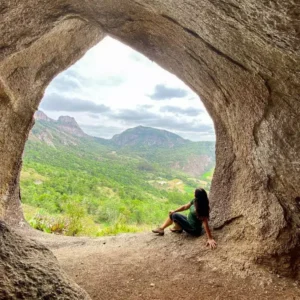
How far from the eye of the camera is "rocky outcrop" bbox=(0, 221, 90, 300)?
2.56 meters

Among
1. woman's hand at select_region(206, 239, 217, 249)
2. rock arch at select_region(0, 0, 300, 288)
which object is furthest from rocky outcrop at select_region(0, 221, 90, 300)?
woman's hand at select_region(206, 239, 217, 249)

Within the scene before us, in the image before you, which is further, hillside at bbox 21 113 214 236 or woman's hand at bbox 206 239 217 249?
hillside at bbox 21 113 214 236

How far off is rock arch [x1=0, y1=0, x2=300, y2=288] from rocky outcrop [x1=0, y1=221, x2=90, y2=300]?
3.52 m

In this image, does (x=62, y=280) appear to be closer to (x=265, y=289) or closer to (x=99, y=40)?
(x=265, y=289)

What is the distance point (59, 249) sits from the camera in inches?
286

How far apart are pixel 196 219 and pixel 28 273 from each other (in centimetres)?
470

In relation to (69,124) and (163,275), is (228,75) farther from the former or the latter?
(69,124)

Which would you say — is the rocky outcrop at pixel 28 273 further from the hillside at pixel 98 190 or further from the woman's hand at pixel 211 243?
the hillside at pixel 98 190

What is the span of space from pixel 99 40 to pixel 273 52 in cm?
749

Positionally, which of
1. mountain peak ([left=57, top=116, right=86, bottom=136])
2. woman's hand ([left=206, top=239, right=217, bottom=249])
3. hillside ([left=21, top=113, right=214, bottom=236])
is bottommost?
hillside ([left=21, top=113, right=214, bottom=236])

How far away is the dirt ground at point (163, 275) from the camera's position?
4570 millimetres

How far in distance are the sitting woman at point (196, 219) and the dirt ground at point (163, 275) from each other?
22 cm

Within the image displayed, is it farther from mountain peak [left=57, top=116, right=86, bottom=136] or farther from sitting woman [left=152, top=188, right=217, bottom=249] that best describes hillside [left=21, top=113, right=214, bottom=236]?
mountain peak [left=57, top=116, right=86, bottom=136]

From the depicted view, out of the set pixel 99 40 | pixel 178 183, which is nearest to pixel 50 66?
pixel 99 40
